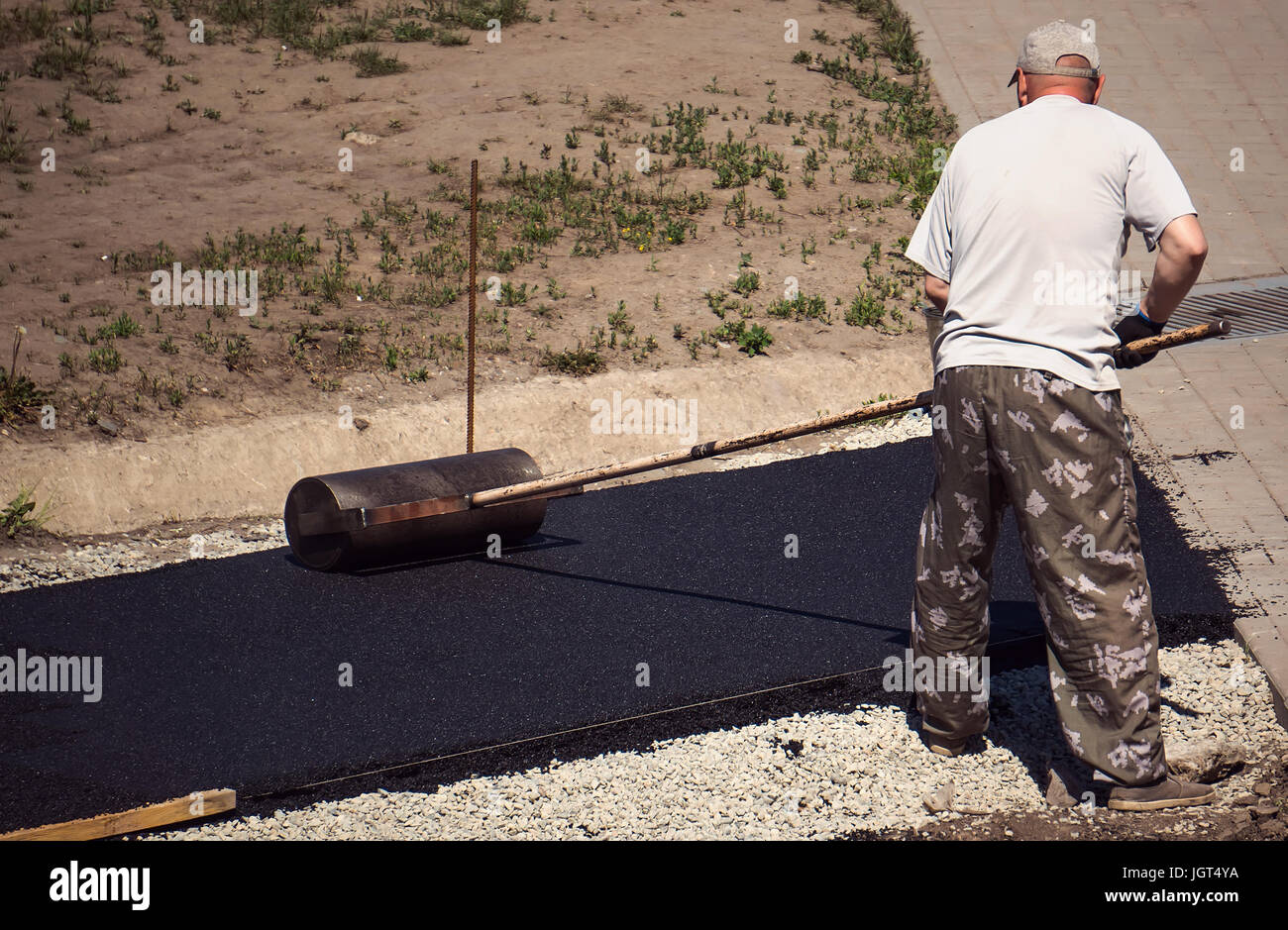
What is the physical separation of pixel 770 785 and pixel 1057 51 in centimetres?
234

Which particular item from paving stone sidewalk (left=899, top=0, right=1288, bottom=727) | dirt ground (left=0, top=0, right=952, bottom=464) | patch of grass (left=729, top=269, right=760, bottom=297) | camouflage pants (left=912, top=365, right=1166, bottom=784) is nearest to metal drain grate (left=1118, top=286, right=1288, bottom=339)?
paving stone sidewalk (left=899, top=0, right=1288, bottom=727)

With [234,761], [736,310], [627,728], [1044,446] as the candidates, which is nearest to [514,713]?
[627,728]

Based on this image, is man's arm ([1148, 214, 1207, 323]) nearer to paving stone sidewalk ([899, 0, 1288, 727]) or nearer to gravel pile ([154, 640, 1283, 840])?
gravel pile ([154, 640, 1283, 840])

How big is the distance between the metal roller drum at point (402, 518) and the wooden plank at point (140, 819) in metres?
1.54

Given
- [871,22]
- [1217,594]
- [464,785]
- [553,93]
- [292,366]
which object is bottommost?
[464,785]

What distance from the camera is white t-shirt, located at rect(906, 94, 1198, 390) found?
3457mm

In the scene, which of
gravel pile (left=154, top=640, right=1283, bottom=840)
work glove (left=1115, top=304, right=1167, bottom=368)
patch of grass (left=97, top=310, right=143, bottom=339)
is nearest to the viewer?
work glove (left=1115, top=304, right=1167, bottom=368)

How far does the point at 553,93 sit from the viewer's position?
1155cm

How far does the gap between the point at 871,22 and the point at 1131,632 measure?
1124cm

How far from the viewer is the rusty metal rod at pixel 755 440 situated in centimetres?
380

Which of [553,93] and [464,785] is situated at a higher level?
[553,93]

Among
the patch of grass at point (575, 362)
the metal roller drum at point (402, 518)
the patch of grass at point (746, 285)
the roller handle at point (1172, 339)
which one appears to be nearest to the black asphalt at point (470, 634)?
the metal roller drum at point (402, 518)

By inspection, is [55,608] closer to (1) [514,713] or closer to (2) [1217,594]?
(1) [514,713]

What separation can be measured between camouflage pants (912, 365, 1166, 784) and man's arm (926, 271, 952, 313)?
0.95 feet
